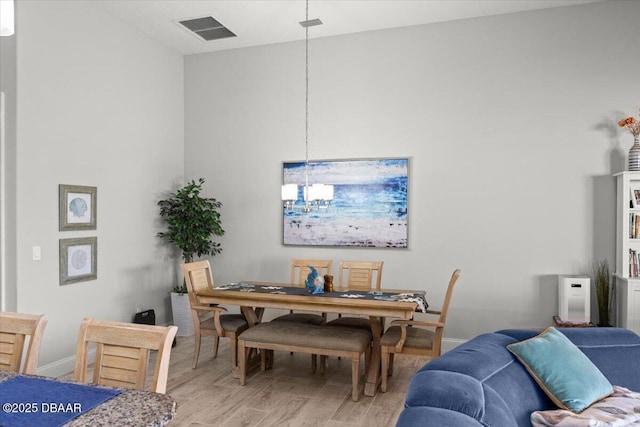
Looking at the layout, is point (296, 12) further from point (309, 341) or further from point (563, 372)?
point (563, 372)

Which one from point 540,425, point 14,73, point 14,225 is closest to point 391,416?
point 540,425

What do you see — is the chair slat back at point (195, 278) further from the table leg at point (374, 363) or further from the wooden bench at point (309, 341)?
the table leg at point (374, 363)

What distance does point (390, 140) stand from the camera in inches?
204

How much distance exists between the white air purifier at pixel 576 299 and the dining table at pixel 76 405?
3.95m

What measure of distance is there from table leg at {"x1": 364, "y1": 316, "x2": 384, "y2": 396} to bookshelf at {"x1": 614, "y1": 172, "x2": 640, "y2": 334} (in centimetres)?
218

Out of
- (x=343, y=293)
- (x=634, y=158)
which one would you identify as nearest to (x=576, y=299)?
(x=634, y=158)

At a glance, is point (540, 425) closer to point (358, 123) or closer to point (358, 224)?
point (358, 224)

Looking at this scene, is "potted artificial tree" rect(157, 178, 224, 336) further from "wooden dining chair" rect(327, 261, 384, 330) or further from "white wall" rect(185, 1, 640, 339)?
"wooden dining chair" rect(327, 261, 384, 330)

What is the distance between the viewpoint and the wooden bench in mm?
3604

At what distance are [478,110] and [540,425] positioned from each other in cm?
355

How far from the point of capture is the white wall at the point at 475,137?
4.55 metres

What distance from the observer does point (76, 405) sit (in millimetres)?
1485

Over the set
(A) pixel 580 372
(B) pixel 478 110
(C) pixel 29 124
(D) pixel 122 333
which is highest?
(B) pixel 478 110

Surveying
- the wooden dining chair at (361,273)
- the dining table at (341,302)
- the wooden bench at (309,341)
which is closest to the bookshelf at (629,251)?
the dining table at (341,302)
